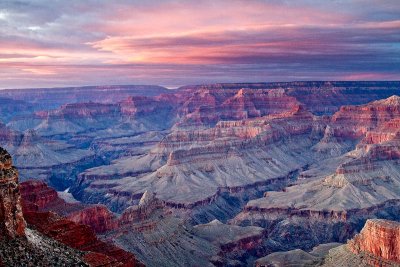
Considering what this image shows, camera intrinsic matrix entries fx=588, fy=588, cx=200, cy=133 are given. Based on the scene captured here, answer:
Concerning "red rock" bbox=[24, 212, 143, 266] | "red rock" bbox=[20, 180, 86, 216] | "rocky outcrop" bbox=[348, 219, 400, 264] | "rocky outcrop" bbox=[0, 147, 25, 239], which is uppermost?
"rocky outcrop" bbox=[0, 147, 25, 239]

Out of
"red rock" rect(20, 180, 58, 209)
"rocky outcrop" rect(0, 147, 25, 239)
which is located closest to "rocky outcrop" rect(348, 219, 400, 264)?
"red rock" rect(20, 180, 58, 209)

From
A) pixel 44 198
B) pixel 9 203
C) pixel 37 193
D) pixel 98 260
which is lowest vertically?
pixel 44 198

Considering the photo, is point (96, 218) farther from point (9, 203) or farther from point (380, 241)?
point (9, 203)

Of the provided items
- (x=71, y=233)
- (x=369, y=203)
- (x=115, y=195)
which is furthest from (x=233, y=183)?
(x=71, y=233)

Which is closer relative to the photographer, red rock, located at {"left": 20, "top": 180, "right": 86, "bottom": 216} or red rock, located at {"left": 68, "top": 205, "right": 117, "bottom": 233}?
red rock, located at {"left": 68, "top": 205, "right": 117, "bottom": 233}

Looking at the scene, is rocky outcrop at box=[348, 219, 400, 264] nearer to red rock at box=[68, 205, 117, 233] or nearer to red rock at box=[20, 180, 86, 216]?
red rock at box=[68, 205, 117, 233]

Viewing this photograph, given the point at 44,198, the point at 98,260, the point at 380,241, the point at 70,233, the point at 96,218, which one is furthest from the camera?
the point at 44,198

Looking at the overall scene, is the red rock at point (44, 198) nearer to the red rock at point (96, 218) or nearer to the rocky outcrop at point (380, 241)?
the red rock at point (96, 218)

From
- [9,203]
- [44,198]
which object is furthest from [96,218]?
[9,203]
